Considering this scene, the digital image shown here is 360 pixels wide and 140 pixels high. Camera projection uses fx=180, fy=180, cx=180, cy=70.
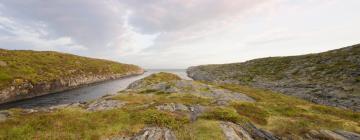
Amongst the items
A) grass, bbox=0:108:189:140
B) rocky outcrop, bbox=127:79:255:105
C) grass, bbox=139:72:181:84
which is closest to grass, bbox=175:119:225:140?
grass, bbox=0:108:189:140

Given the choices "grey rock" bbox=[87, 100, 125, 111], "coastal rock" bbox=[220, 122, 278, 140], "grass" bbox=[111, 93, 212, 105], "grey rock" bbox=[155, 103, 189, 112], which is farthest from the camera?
"grass" bbox=[111, 93, 212, 105]

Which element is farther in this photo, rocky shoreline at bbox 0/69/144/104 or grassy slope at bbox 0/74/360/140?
rocky shoreline at bbox 0/69/144/104

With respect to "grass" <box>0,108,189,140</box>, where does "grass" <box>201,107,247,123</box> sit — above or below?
below

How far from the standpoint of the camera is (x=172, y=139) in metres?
16.4

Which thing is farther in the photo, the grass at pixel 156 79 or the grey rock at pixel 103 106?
the grass at pixel 156 79

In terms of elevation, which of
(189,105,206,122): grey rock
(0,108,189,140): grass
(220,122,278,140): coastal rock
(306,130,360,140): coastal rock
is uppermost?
(0,108,189,140): grass

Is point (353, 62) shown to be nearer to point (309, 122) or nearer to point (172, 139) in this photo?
point (309, 122)

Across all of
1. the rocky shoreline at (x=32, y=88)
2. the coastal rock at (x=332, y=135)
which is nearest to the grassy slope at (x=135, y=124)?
the coastal rock at (x=332, y=135)

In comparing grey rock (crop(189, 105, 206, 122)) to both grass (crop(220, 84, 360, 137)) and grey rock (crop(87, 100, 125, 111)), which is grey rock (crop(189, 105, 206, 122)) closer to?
grass (crop(220, 84, 360, 137))

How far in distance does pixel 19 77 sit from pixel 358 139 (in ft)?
278

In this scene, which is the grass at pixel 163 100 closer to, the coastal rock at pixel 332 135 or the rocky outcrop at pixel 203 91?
the rocky outcrop at pixel 203 91

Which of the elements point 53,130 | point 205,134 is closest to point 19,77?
point 53,130

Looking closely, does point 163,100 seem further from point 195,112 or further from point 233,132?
point 233,132

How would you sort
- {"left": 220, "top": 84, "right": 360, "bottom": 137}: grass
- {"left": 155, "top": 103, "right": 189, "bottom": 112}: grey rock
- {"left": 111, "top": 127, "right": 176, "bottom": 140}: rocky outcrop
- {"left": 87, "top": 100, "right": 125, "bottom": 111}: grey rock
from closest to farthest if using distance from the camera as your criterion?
{"left": 111, "top": 127, "right": 176, "bottom": 140}: rocky outcrop
{"left": 220, "top": 84, "right": 360, "bottom": 137}: grass
{"left": 155, "top": 103, "right": 189, "bottom": 112}: grey rock
{"left": 87, "top": 100, "right": 125, "bottom": 111}: grey rock
